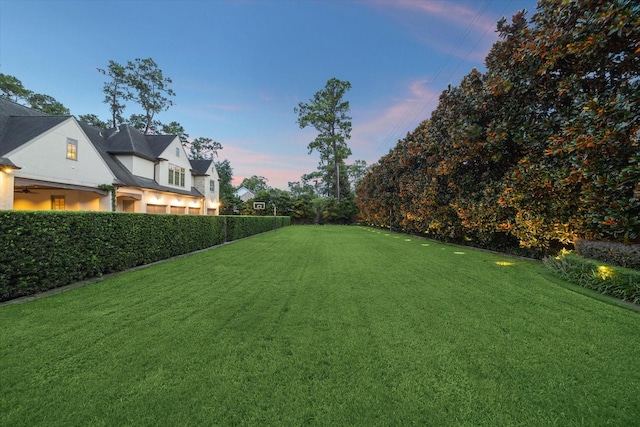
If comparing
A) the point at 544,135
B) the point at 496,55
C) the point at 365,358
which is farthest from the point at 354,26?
the point at 365,358

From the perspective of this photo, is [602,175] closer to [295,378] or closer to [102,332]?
[295,378]

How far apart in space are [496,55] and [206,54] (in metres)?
15.6

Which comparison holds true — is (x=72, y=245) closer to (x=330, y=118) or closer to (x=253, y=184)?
(x=330, y=118)

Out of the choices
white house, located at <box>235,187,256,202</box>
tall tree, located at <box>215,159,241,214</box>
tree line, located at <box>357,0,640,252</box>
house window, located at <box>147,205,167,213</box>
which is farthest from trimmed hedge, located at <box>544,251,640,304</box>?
white house, located at <box>235,187,256,202</box>

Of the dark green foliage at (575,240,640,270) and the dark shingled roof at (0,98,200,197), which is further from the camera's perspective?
the dark shingled roof at (0,98,200,197)

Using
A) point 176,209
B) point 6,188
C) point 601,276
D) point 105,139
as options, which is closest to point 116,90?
point 105,139

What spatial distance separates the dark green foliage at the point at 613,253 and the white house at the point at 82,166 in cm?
1605

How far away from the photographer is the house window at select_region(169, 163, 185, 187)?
18875 millimetres

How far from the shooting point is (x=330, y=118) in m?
33.4

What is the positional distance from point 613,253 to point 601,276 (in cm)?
55

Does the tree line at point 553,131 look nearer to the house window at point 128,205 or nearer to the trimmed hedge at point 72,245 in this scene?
the trimmed hedge at point 72,245

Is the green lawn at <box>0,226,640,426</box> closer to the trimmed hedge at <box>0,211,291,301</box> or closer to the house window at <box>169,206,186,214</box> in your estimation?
the trimmed hedge at <box>0,211,291,301</box>

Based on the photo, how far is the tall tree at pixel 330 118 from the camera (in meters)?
33.7

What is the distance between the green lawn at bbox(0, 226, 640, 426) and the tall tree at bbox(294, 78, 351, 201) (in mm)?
31333
